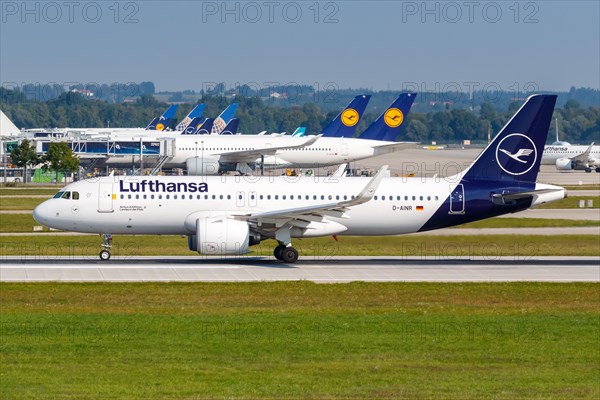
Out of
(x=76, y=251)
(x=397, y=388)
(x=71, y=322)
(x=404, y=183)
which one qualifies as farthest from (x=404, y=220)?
(x=397, y=388)

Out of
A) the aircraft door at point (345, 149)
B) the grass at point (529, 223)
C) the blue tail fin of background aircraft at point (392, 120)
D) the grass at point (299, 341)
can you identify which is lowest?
the grass at point (529, 223)

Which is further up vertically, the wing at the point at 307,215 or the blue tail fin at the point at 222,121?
the blue tail fin at the point at 222,121

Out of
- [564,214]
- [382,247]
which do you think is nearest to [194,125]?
[564,214]

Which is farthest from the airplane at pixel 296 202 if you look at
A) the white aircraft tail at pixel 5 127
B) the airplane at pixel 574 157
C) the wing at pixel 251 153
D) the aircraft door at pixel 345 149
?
the white aircraft tail at pixel 5 127

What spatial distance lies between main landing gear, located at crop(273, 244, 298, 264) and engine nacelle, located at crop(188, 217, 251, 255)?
218 centimetres

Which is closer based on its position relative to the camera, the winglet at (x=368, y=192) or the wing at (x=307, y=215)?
the winglet at (x=368, y=192)

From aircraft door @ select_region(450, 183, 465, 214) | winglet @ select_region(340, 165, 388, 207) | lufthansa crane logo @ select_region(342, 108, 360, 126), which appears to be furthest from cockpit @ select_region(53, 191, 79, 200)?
lufthansa crane logo @ select_region(342, 108, 360, 126)

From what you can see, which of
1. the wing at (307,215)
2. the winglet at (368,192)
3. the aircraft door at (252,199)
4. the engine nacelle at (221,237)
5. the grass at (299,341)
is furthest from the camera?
the aircraft door at (252,199)

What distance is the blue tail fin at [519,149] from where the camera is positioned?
146 feet

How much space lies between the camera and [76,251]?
47.9 metres

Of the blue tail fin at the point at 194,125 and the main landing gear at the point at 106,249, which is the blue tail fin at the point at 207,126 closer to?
the blue tail fin at the point at 194,125

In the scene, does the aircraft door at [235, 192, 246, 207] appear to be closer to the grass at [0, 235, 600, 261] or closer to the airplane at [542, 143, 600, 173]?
the grass at [0, 235, 600, 261]

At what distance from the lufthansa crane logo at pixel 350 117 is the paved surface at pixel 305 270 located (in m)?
66.4

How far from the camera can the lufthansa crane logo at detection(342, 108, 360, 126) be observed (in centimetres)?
11112
